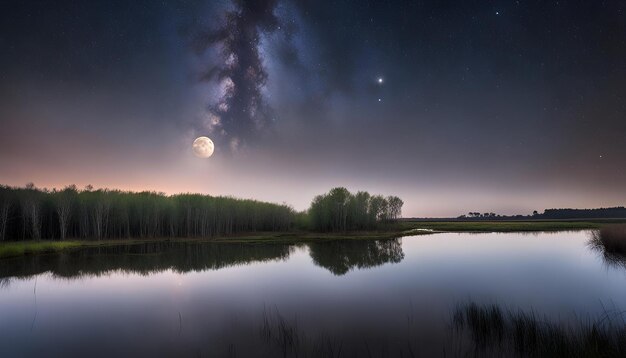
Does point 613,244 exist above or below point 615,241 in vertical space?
below

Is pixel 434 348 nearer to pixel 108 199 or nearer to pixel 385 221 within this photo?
pixel 108 199

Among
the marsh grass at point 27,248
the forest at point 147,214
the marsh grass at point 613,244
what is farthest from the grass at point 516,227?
the marsh grass at point 27,248

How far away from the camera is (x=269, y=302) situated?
53.0ft

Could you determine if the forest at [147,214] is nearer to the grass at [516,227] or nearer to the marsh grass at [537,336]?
the grass at [516,227]

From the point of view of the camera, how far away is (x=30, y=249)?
40.1 meters

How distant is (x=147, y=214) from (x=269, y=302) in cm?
6576

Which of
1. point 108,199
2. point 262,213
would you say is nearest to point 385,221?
point 262,213

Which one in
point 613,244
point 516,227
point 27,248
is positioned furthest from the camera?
point 516,227

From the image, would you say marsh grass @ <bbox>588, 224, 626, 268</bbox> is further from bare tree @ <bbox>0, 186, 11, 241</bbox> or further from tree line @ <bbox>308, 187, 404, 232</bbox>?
bare tree @ <bbox>0, 186, 11, 241</bbox>

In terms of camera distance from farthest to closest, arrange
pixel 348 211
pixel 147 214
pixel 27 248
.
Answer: pixel 348 211 → pixel 147 214 → pixel 27 248

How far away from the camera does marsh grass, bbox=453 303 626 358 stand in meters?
8.01

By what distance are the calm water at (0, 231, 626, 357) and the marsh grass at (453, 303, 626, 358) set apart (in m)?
0.94

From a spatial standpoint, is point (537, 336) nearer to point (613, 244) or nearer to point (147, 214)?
point (613, 244)

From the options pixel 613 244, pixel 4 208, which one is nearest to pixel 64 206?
pixel 4 208
